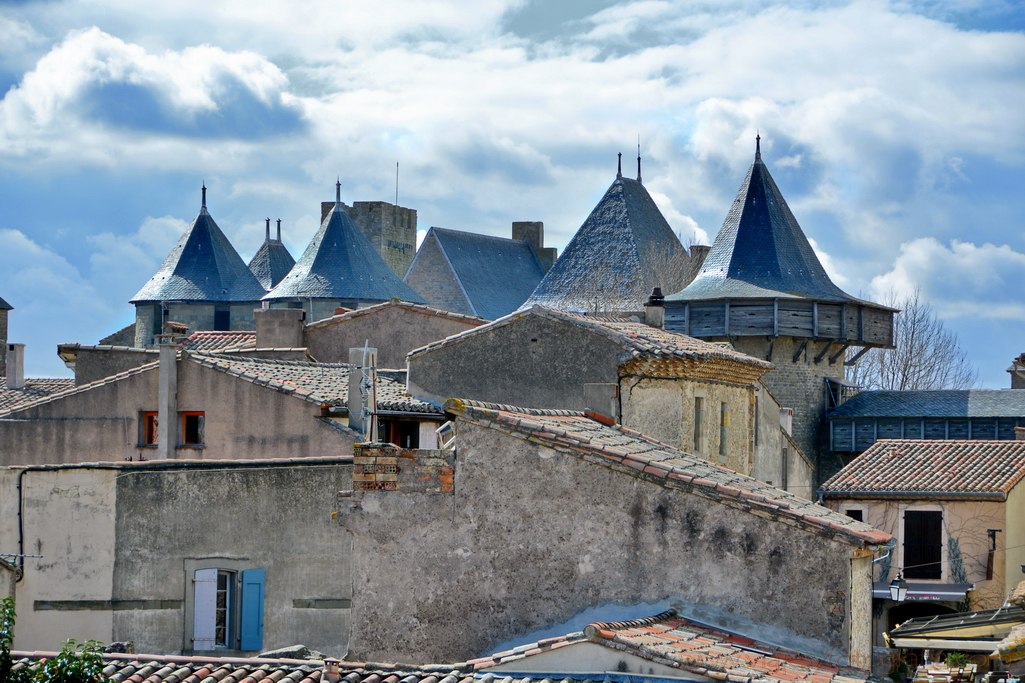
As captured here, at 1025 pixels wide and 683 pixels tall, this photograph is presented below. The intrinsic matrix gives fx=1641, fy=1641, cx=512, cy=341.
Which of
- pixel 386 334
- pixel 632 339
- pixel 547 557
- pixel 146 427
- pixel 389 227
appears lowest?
pixel 547 557

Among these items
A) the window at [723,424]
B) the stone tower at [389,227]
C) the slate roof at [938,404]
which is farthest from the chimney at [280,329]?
the stone tower at [389,227]

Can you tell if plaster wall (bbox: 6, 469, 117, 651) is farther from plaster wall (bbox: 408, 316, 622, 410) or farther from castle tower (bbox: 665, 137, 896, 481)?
castle tower (bbox: 665, 137, 896, 481)

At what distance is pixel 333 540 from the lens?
658 inches

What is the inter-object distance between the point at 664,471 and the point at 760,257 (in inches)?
1458

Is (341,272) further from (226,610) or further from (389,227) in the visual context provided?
(226,610)

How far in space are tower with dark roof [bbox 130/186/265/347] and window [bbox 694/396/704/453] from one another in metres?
42.8

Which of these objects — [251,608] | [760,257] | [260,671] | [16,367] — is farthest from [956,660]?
[760,257]

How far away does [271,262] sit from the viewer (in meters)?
71.8

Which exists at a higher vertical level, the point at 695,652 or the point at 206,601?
the point at 695,652

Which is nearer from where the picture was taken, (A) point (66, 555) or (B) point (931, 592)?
(A) point (66, 555)

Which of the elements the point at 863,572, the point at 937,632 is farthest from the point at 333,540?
the point at 937,632

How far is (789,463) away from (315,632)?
14179mm

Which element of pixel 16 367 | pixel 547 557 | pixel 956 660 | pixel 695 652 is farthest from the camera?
pixel 16 367

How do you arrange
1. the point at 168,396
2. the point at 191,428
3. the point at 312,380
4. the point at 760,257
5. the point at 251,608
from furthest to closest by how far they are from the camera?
the point at 760,257 < the point at 312,380 < the point at 191,428 < the point at 168,396 < the point at 251,608
